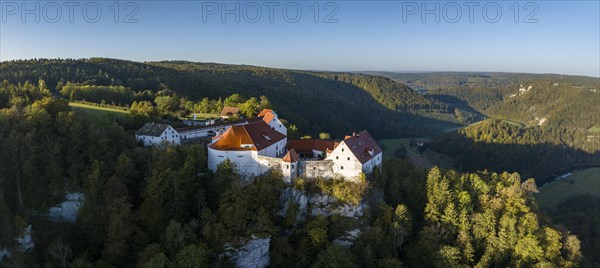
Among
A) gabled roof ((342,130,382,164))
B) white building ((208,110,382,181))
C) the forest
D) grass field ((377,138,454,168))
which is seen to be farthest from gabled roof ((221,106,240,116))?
grass field ((377,138,454,168))

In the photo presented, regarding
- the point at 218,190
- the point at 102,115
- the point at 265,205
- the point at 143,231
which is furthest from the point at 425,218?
the point at 102,115

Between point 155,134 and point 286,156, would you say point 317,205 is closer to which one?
point 286,156

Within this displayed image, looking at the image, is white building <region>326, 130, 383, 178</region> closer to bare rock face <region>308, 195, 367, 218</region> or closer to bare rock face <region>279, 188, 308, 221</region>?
bare rock face <region>308, 195, 367, 218</region>

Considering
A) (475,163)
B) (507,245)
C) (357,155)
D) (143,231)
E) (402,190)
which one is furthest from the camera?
(475,163)

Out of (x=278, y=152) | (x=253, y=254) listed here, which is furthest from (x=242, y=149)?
(x=253, y=254)

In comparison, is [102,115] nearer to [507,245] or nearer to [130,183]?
[130,183]
